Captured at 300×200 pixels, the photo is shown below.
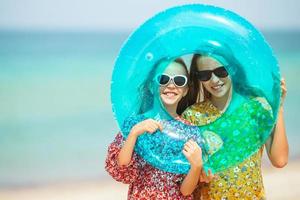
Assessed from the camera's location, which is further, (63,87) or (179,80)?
(63,87)

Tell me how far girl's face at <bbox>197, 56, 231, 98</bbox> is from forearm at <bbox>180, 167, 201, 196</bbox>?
0.23 metres

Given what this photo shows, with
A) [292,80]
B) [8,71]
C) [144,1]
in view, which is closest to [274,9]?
[292,80]

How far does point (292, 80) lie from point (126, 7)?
0.96 meters

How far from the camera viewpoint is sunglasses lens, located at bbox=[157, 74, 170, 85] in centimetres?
181

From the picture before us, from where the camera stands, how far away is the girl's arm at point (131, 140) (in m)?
1.80

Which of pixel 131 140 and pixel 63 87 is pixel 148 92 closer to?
pixel 131 140

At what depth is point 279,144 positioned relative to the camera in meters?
1.87

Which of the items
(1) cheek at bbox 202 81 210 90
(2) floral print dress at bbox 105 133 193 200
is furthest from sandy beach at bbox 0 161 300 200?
(1) cheek at bbox 202 81 210 90

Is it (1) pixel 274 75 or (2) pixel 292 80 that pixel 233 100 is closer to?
(1) pixel 274 75

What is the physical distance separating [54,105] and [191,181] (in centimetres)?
143

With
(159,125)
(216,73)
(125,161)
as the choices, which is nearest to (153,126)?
(159,125)

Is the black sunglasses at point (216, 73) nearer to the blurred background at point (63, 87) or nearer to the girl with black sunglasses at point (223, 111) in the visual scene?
the girl with black sunglasses at point (223, 111)

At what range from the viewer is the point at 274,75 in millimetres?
1822

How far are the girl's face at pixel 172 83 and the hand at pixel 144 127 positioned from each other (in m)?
0.07
